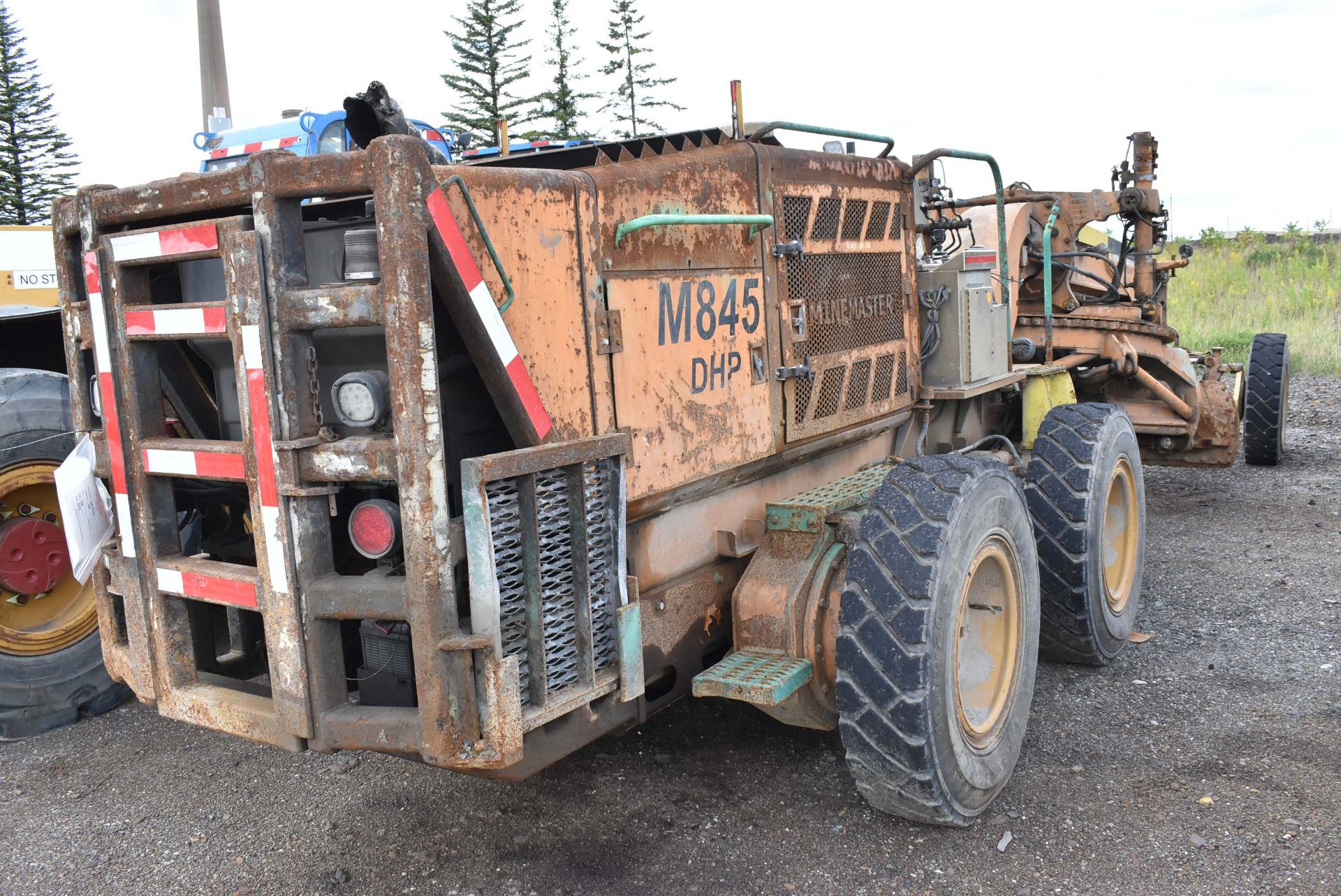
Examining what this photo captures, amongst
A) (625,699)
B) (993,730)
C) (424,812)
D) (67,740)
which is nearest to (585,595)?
(625,699)

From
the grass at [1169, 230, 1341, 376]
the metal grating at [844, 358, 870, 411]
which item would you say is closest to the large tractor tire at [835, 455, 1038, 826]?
the metal grating at [844, 358, 870, 411]

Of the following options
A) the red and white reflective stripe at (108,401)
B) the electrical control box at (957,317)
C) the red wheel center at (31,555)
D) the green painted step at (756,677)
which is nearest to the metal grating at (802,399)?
the green painted step at (756,677)

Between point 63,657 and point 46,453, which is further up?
point 46,453

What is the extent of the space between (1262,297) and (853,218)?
1795cm

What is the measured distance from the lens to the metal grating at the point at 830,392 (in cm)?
404

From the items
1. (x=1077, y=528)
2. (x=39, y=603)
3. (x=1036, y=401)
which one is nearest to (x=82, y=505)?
(x=39, y=603)

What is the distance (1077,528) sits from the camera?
4.57 meters

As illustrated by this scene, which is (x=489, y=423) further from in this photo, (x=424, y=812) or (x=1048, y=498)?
(x=1048, y=498)

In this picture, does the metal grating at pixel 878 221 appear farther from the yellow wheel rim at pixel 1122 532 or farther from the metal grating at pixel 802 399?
the yellow wheel rim at pixel 1122 532

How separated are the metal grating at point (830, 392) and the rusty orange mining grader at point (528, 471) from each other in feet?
0.04

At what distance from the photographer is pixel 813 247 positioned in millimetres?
3984

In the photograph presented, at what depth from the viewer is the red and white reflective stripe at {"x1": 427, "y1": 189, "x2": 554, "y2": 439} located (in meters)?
2.54

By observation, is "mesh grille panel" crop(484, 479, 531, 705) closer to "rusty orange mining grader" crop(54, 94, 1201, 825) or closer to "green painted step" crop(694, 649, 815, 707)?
"rusty orange mining grader" crop(54, 94, 1201, 825)

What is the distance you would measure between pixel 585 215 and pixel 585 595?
104 cm
